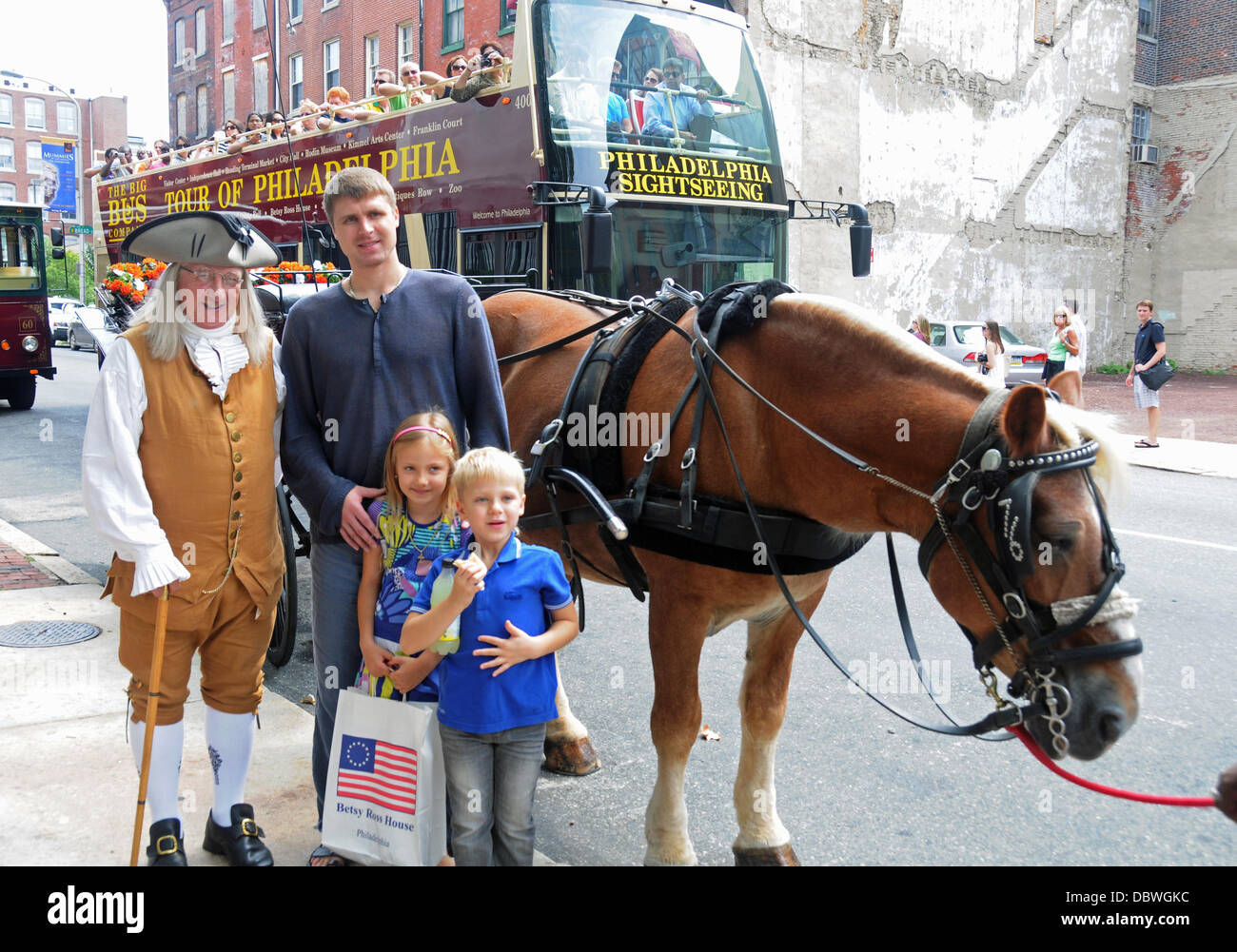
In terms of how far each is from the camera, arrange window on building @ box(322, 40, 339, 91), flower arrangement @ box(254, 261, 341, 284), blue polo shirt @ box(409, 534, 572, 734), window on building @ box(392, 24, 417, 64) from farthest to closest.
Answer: window on building @ box(322, 40, 339, 91) < window on building @ box(392, 24, 417, 64) < flower arrangement @ box(254, 261, 341, 284) < blue polo shirt @ box(409, 534, 572, 734)

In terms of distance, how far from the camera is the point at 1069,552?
2.31 m

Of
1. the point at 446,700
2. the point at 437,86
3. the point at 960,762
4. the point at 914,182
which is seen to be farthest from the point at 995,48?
the point at 446,700

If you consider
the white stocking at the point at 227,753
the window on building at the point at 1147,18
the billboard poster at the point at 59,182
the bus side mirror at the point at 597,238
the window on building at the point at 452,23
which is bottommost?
the white stocking at the point at 227,753

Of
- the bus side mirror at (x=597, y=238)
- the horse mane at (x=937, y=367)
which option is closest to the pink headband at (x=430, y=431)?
the horse mane at (x=937, y=367)

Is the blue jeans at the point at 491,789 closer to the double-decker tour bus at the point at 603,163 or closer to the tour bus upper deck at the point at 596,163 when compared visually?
the double-decker tour bus at the point at 603,163

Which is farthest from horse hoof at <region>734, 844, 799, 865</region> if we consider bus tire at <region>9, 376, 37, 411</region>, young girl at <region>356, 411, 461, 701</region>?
bus tire at <region>9, 376, 37, 411</region>

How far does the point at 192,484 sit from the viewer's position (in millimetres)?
2979

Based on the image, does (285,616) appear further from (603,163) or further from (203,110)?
(203,110)

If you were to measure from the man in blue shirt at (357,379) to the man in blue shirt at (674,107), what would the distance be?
5914 millimetres

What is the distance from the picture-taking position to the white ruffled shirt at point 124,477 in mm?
2797

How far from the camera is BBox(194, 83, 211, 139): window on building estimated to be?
35616 millimetres

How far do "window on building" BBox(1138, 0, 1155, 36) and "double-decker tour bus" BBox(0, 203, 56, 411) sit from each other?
28751mm

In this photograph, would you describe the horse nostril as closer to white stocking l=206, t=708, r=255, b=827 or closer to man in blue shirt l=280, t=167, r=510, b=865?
man in blue shirt l=280, t=167, r=510, b=865
